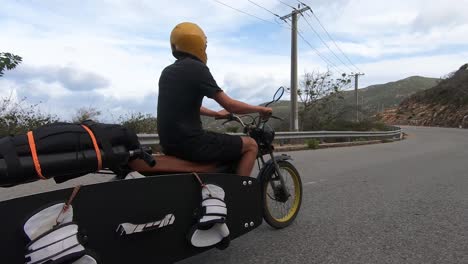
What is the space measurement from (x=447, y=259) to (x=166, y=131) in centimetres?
239

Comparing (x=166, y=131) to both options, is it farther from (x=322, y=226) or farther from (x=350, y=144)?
(x=350, y=144)

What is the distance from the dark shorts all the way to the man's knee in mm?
52

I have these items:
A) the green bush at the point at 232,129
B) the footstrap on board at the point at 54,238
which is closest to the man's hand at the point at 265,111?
the footstrap on board at the point at 54,238

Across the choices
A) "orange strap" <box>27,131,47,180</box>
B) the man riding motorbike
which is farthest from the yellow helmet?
"orange strap" <box>27,131,47,180</box>

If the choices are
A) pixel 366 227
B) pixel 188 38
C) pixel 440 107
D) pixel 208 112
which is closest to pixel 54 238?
pixel 188 38

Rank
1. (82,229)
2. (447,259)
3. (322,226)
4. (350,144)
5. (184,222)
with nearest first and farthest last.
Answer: (82,229) < (184,222) < (447,259) < (322,226) < (350,144)

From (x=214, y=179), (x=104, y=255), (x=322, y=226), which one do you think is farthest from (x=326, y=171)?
(x=104, y=255)

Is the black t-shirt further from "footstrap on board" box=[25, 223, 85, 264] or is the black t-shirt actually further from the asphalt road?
"footstrap on board" box=[25, 223, 85, 264]

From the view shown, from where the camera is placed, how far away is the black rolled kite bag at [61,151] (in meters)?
2.04

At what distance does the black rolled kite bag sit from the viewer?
2.04 m

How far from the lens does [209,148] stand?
3.20 meters

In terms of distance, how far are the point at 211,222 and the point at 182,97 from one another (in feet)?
3.02

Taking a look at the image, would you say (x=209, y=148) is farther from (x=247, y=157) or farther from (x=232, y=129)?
(x=232, y=129)

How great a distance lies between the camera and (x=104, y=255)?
240cm
